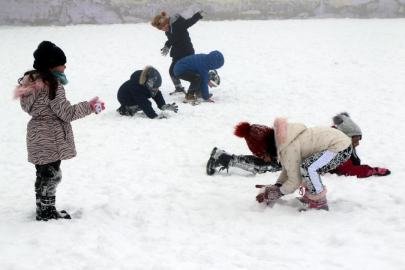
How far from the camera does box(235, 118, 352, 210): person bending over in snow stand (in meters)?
3.49

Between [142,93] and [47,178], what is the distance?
146 inches

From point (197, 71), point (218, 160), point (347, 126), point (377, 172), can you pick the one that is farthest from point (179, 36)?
point (377, 172)

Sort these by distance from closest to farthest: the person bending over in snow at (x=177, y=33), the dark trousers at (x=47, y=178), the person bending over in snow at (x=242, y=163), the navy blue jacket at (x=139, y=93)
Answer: the dark trousers at (x=47, y=178) → the person bending over in snow at (x=242, y=163) → the navy blue jacket at (x=139, y=93) → the person bending over in snow at (x=177, y=33)

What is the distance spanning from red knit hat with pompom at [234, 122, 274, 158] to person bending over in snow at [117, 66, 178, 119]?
3597mm

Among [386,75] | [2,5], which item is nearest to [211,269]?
[386,75]

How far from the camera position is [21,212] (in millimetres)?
3789

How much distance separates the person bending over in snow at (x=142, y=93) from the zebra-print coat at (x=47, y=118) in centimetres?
356

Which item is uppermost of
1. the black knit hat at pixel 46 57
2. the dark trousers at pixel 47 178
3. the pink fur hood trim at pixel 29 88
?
the black knit hat at pixel 46 57

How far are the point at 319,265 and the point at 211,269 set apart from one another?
0.69 metres

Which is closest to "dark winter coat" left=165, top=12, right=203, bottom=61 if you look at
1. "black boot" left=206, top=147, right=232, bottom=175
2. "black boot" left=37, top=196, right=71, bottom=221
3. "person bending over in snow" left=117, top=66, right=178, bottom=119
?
"person bending over in snow" left=117, top=66, right=178, bottom=119

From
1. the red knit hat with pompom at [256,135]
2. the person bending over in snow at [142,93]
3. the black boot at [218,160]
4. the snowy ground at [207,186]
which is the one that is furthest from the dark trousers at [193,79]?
the red knit hat with pompom at [256,135]

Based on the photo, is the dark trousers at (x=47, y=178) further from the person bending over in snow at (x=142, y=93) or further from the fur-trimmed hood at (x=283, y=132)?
the person bending over in snow at (x=142, y=93)

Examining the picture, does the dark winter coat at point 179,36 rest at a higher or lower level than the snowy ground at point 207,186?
higher

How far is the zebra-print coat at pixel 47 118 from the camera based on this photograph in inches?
129
